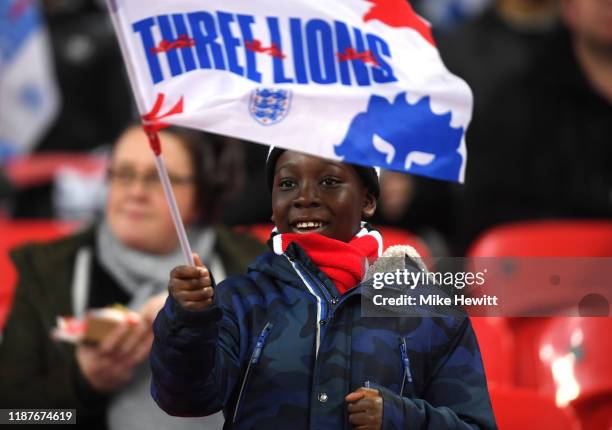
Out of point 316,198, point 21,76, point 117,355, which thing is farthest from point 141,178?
point 21,76

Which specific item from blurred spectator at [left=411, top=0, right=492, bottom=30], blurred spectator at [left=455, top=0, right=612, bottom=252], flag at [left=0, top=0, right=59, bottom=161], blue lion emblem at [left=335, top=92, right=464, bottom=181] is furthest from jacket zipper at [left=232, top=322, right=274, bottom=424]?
blurred spectator at [left=411, top=0, right=492, bottom=30]

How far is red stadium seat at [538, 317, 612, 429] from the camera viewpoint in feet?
9.94

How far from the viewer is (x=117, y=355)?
3230 millimetres

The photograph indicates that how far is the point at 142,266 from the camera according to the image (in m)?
3.48

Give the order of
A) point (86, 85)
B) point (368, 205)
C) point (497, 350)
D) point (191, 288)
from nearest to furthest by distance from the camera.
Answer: point (191, 288)
point (368, 205)
point (497, 350)
point (86, 85)

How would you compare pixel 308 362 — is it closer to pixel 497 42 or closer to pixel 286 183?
pixel 286 183

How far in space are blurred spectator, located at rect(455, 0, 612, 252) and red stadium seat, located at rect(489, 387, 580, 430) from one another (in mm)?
1736

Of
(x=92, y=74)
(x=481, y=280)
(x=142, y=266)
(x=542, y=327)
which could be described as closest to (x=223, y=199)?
(x=142, y=266)

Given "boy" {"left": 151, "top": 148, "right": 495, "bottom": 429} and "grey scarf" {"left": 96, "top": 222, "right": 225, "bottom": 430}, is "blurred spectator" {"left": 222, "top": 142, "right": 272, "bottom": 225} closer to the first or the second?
"grey scarf" {"left": 96, "top": 222, "right": 225, "bottom": 430}

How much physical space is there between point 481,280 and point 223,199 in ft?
4.77

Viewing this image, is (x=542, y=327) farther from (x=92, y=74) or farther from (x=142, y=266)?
(x=92, y=74)

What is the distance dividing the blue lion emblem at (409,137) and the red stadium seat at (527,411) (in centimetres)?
57

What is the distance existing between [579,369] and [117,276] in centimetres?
125

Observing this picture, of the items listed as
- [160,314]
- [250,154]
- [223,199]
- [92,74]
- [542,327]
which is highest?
[92,74]
